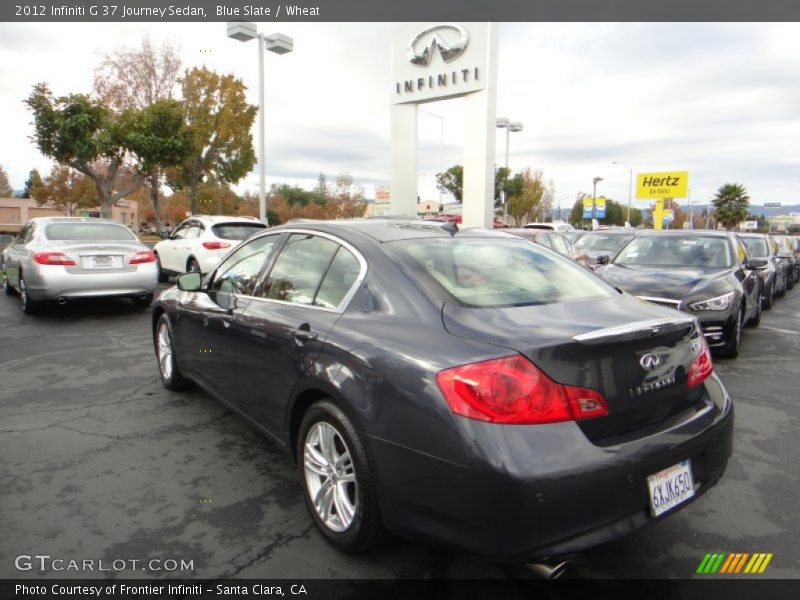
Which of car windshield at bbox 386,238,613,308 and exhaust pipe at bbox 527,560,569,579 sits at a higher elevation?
car windshield at bbox 386,238,613,308

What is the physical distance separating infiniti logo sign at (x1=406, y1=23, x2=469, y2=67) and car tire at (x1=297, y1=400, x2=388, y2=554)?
678 inches

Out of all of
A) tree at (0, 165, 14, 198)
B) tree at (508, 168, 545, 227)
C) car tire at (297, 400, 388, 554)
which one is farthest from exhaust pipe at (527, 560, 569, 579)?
tree at (0, 165, 14, 198)

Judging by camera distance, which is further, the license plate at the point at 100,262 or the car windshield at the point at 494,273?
the license plate at the point at 100,262

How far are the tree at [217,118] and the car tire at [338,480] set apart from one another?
27280 millimetres

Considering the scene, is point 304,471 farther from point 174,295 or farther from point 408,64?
point 408,64

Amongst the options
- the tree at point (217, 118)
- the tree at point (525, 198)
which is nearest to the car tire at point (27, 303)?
the tree at point (217, 118)

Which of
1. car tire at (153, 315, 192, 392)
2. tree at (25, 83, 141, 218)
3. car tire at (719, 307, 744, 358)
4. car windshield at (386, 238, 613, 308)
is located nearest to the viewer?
car windshield at (386, 238, 613, 308)

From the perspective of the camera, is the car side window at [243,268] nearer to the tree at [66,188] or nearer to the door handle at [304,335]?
the door handle at [304,335]

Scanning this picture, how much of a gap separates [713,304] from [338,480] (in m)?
5.25

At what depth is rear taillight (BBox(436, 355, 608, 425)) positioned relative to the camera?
201 centimetres

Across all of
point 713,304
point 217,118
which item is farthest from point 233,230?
point 217,118

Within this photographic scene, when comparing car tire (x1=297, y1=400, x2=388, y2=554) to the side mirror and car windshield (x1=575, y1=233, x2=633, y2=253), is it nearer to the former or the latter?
the side mirror

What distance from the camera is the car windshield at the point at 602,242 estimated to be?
14.2 m

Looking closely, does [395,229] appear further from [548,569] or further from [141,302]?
[141,302]
